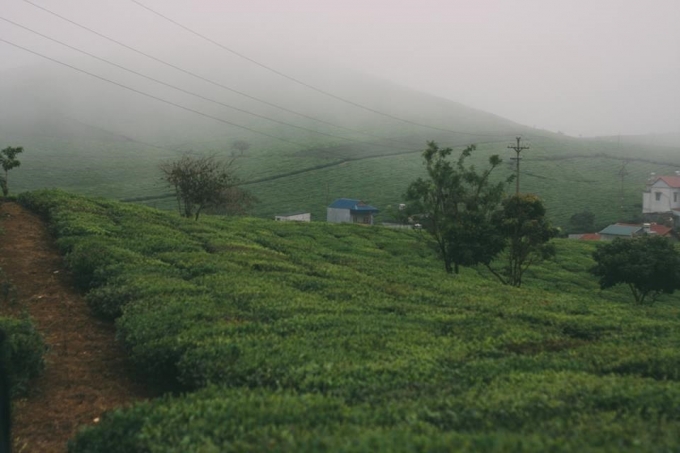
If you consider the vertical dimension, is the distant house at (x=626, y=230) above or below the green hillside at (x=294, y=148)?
below

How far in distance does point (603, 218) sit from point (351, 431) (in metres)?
83.0

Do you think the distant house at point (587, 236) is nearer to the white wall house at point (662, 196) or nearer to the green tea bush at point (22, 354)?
the white wall house at point (662, 196)

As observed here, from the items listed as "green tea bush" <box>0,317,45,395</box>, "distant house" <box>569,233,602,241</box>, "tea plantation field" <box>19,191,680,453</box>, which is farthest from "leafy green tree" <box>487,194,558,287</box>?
"distant house" <box>569,233,602,241</box>

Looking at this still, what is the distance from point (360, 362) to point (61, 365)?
566 cm

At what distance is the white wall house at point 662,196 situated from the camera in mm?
82062

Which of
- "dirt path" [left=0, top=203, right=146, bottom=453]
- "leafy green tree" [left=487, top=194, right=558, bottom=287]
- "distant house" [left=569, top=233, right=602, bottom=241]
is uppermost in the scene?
"leafy green tree" [left=487, top=194, right=558, bottom=287]

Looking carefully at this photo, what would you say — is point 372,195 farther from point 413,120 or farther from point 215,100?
point 215,100

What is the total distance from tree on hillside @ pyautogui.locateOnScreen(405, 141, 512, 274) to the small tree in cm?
690

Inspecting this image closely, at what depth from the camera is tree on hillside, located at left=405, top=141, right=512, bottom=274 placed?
106 feet

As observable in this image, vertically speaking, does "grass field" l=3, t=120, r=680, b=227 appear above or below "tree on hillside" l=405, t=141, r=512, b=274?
above

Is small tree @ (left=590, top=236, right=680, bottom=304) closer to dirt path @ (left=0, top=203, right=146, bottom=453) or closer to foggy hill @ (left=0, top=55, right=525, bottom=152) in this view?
dirt path @ (left=0, top=203, right=146, bottom=453)

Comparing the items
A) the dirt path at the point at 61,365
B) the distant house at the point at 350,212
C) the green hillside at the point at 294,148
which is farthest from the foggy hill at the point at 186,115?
the dirt path at the point at 61,365

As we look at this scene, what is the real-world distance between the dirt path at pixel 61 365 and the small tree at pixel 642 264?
94.3 ft

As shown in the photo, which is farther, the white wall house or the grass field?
the grass field
